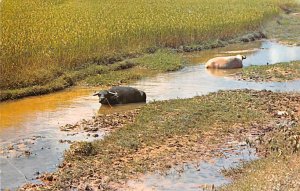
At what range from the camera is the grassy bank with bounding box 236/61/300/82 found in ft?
44.6

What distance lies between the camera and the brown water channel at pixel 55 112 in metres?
7.52

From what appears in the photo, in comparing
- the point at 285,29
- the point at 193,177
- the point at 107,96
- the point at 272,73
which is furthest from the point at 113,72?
the point at 285,29

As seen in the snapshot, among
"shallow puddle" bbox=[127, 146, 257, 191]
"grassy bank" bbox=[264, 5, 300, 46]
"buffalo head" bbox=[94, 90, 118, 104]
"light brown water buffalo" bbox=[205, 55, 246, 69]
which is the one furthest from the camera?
"grassy bank" bbox=[264, 5, 300, 46]

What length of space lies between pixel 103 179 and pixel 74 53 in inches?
319

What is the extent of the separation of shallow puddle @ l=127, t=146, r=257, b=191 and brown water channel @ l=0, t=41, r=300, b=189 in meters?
1.53

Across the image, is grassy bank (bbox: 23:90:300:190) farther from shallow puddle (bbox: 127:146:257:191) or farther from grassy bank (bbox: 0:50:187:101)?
grassy bank (bbox: 0:50:187:101)

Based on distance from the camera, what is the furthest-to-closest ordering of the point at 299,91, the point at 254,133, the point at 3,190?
1. the point at 299,91
2. the point at 254,133
3. the point at 3,190

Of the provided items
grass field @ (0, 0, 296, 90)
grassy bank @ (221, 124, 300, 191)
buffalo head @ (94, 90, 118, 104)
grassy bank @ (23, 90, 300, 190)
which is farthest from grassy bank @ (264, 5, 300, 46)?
grassy bank @ (221, 124, 300, 191)

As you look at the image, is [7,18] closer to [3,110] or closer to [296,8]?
[3,110]

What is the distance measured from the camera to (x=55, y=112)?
10594mm

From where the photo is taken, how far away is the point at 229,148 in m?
8.03

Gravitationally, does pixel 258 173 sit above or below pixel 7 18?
below

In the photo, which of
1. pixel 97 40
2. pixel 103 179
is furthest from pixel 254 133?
pixel 97 40

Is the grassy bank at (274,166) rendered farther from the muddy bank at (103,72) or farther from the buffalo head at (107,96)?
→ the muddy bank at (103,72)
